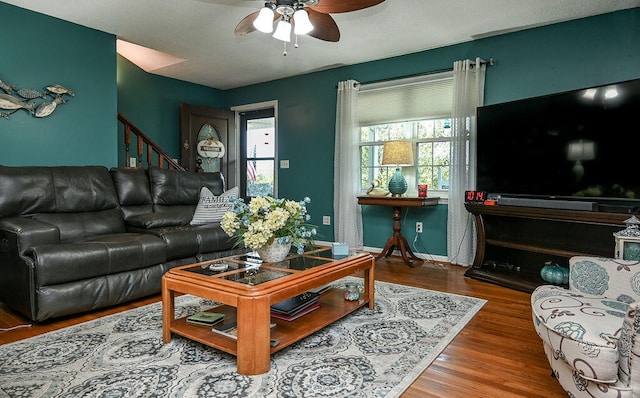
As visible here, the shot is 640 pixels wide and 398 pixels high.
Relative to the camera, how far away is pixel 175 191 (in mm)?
3799

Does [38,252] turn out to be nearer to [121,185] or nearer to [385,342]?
[121,185]

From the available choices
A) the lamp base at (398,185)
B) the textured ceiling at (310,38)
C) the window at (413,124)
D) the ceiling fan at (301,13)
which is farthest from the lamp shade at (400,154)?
the ceiling fan at (301,13)

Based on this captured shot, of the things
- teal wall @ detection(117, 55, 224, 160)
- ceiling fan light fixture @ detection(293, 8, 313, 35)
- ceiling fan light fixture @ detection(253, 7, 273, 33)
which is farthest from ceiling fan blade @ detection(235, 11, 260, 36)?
teal wall @ detection(117, 55, 224, 160)

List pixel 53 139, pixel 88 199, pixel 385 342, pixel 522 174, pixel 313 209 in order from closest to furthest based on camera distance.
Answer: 1. pixel 385 342
2. pixel 88 199
3. pixel 522 174
4. pixel 53 139
5. pixel 313 209

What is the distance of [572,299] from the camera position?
1.57 metres

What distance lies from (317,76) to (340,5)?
2780 millimetres

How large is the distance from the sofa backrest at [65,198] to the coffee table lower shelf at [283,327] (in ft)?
4.88

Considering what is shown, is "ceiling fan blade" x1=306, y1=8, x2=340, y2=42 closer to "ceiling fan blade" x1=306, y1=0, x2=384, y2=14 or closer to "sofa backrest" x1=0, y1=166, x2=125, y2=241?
"ceiling fan blade" x1=306, y1=0, x2=384, y2=14

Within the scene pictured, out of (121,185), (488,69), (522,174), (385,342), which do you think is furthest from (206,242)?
(488,69)

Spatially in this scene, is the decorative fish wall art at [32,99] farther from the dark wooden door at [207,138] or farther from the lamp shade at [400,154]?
the lamp shade at [400,154]

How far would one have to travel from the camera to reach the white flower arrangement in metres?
2.11

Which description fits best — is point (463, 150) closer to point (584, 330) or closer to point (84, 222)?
point (584, 330)

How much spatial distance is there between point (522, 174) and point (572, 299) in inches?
80.5

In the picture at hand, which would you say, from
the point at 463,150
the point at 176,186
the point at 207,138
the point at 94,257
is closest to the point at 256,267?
the point at 94,257
